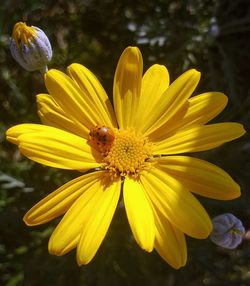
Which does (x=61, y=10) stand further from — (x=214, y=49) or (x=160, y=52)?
(x=214, y=49)

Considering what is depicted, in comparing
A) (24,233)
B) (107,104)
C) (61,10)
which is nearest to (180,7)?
(61,10)

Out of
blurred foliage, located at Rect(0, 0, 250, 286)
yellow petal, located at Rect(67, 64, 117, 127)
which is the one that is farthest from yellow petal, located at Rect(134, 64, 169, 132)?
blurred foliage, located at Rect(0, 0, 250, 286)

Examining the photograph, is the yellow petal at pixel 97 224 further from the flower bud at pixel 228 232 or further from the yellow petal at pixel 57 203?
the flower bud at pixel 228 232

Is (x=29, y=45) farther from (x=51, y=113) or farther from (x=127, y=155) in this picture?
(x=127, y=155)

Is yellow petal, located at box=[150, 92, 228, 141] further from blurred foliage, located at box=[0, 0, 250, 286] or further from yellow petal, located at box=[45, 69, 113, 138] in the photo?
blurred foliage, located at box=[0, 0, 250, 286]

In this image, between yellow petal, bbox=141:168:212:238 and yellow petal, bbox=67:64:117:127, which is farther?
yellow petal, bbox=67:64:117:127
